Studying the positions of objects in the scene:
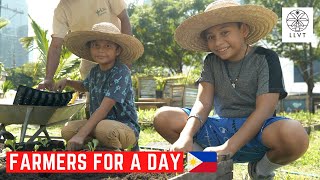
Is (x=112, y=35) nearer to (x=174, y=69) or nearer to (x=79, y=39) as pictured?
(x=79, y=39)

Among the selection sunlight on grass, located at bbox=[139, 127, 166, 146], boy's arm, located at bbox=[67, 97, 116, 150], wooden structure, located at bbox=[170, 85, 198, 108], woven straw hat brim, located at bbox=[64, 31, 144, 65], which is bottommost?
sunlight on grass, located at bbox=[139, 127, 166, 146]

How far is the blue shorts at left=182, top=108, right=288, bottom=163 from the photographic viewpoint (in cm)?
241

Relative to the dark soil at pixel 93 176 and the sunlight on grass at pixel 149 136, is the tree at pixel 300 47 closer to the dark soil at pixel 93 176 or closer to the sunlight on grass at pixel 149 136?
the sunlight on grass at pixel 149 136

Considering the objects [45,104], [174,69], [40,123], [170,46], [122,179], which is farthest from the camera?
[174,69]

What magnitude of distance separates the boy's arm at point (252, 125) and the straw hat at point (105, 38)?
105 cm

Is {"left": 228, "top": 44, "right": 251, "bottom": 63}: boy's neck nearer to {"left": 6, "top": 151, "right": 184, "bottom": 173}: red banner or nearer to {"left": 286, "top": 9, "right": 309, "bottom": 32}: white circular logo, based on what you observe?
{"left": 6, "top": 151, "right": 184, "bottom": 173}: red banner

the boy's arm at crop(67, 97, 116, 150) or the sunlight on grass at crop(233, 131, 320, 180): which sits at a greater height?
the boy's arm at crop(67, 97, 116, 150)

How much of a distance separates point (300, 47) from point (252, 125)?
14954 millimetres

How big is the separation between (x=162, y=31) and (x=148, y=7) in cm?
267

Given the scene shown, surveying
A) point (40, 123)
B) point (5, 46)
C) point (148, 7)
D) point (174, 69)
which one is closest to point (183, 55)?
point (174, 69)

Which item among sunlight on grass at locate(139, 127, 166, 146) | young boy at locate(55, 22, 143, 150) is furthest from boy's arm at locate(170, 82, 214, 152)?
sunlight on grass at locate(139, 127, 166, 146)

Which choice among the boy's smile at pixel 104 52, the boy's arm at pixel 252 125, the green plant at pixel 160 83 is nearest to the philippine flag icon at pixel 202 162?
the boy's arm at pixel 252 125

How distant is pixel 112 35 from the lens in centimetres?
273

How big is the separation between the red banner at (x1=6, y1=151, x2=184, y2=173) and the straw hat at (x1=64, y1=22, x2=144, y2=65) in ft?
3.41
